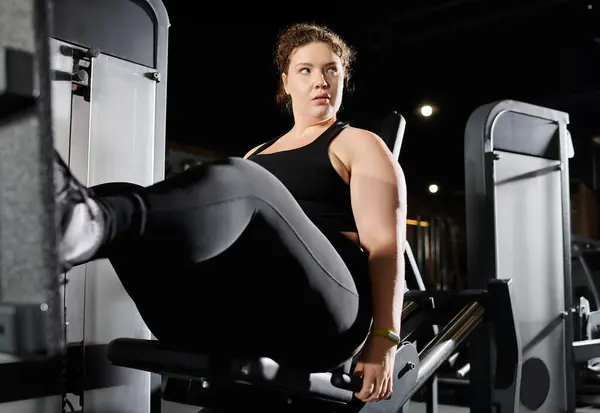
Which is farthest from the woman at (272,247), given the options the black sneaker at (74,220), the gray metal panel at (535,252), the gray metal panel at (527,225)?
the gray metal panel at (535,252)

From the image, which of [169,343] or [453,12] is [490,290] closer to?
[169,343]

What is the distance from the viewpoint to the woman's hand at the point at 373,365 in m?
1.25

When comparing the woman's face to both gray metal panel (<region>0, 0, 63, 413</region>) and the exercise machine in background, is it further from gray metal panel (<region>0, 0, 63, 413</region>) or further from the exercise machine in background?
gray metal panel (<region>0, 0, 63, 413</region>)

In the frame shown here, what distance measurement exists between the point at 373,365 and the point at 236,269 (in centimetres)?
36

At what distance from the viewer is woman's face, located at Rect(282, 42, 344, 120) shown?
1.55 m

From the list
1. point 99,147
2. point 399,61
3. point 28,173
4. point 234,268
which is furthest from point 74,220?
point 399,61

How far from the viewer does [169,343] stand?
118 centimetres

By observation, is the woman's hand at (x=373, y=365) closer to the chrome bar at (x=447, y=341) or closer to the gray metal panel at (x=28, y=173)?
the chrome bar at (x=447, y=341)

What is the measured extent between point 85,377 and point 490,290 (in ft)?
3.90

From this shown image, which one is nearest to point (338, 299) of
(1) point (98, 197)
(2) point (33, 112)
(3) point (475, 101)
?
(1) point (98, 197)

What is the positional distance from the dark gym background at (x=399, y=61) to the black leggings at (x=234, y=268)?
330 cm

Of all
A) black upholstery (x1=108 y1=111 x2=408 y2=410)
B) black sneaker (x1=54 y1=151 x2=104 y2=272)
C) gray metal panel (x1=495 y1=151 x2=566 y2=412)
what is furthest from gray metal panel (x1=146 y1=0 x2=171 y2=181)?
gray metal panel (x1=495 y1=151 x2=566 y2=412)

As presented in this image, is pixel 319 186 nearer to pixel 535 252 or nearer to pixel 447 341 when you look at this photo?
pixel 447 341

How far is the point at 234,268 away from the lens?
1.07 metres
